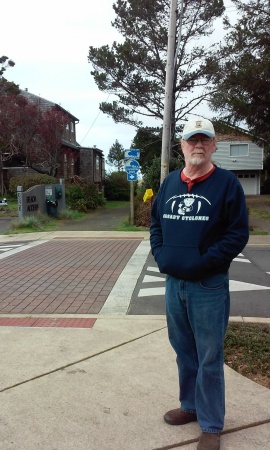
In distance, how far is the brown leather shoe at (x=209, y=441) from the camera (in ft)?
7.97

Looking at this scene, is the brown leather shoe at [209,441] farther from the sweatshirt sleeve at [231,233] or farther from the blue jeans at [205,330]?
the sweatshirt sleeve at [231,233]

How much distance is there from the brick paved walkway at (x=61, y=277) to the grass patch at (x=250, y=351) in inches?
70.7

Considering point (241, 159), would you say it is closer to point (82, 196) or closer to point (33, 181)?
point (82, 196)

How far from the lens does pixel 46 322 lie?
476 cm

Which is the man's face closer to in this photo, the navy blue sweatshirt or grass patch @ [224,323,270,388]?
the navy blue sweatshirt

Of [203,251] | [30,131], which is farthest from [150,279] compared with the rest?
[30,131]

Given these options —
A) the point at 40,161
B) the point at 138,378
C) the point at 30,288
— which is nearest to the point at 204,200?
the point at 138,378

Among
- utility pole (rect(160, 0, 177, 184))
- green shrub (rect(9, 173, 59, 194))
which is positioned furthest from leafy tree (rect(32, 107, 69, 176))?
utility pole (rect(160, 0, 177, 184))

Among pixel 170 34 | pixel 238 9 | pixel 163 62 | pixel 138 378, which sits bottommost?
pixel 138 378

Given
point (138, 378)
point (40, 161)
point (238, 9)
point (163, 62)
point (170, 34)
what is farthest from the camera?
point (40, 161)

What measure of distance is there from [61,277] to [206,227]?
507 cm

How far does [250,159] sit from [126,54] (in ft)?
63.9

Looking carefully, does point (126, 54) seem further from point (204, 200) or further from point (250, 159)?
point (204, 200)

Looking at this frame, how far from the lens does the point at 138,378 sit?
337 centimetres
